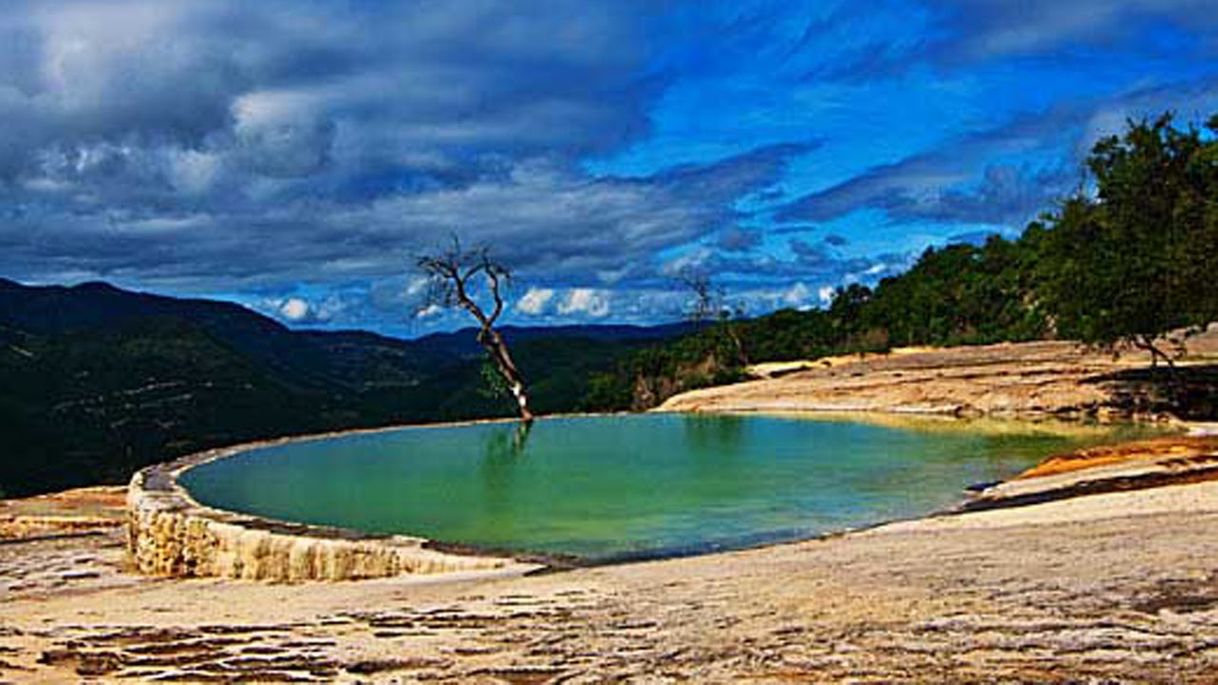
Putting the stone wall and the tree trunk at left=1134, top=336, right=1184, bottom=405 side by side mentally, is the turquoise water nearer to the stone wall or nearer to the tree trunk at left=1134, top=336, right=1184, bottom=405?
the stone wall

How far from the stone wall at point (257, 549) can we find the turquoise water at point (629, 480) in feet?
3.00

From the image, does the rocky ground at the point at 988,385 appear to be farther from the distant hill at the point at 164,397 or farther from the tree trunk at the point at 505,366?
the distant hill at the point at 164,397

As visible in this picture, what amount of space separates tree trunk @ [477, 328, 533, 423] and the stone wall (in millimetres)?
14944

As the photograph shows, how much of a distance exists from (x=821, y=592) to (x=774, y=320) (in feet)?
153

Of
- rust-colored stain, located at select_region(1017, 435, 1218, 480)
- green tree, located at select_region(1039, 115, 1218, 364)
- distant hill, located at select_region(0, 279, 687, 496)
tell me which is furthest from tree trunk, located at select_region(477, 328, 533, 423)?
distant hill, located at select_region(0, 279, 687, 496)

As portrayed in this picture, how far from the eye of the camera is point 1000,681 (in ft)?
14.8

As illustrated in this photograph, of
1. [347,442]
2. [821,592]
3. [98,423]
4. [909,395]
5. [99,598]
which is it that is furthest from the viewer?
[98,423]

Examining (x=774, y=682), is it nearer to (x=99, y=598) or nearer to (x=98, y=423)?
(x=99, y=598)

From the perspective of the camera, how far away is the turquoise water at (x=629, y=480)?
12461 millimetres

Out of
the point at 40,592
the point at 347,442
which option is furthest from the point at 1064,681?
the point at 347,442

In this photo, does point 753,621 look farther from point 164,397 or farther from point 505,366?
point 164,397

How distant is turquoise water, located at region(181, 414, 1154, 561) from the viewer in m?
12.5

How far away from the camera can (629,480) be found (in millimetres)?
16312

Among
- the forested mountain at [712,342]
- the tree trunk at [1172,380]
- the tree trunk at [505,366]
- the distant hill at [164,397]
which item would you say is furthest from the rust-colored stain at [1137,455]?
the distant hill at [164,397]
